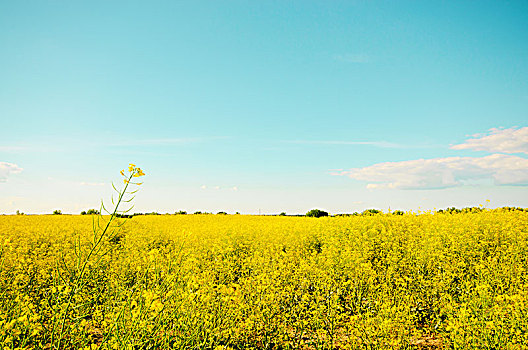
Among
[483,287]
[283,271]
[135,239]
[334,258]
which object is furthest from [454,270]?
[135,239]

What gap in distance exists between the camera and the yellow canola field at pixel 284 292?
3.87 metres

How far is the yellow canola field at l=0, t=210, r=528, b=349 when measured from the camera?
3.87 m

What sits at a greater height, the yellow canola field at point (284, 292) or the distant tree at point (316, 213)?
the distant tree at point (316, 213)

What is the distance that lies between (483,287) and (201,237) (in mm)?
7251

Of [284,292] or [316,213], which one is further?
[316,213]

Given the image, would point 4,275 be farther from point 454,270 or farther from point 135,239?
point 454,270

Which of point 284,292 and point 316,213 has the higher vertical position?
point 316,213

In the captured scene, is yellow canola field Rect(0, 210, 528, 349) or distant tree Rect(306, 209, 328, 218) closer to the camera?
yellow canola field Rect(0, 210, 528, 349)

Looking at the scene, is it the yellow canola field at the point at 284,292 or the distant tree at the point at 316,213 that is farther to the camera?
the distant tree at the point at 316,213

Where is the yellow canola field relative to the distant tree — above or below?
below

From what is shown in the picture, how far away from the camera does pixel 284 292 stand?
17.8ft

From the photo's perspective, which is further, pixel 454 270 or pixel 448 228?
pixel 448 228

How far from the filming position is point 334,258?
6.95 meters

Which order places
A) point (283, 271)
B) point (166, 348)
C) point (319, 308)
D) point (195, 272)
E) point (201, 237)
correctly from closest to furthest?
point (166, 348) → point (319, 308) → point (283, 271) → point (195, 272) → point (201, 237)
